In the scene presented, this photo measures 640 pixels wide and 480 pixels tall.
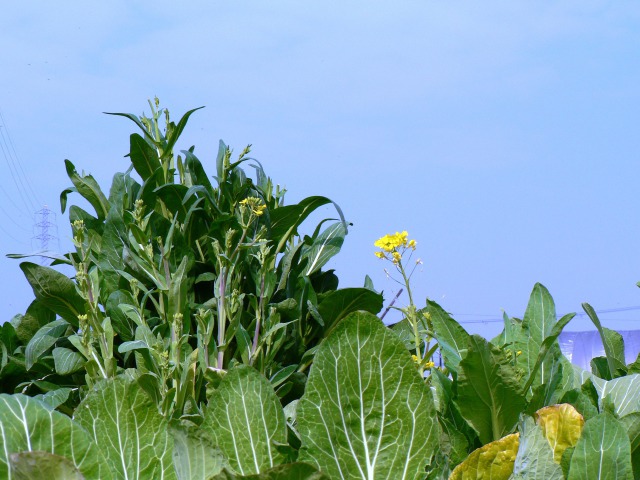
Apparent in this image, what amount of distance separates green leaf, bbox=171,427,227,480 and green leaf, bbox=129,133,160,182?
186 centimetres

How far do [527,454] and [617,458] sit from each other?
95mm

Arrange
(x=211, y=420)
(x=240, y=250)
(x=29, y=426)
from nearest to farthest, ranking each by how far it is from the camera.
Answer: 1. (x=29, y=426)
2. (x=211, y=420)
3. (x=240, y=250)

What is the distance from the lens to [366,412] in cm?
75

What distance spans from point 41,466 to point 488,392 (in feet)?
1.93

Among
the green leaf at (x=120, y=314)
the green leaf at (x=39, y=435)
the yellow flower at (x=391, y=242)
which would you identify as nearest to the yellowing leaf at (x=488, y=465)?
the green leaf at (x=39, y=435)

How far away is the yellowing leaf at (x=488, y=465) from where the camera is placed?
0.79 meters

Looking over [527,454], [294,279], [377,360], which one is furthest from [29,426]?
[294,279]

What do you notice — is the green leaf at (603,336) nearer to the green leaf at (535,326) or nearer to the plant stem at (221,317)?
the green leaf at (535,326)

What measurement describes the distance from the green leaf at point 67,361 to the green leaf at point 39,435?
1595 mm

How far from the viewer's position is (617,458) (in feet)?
2.45

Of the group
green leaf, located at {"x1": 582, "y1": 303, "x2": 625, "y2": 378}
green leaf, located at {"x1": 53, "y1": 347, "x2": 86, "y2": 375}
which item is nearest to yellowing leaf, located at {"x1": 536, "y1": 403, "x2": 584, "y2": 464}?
green leaf, located at {"x1": 582, "y1": 303, "x2": 625, "y2": 378}

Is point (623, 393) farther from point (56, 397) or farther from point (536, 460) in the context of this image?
point (56, 397)

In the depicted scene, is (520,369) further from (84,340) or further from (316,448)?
(84,340)

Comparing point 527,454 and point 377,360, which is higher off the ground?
point 377,360
